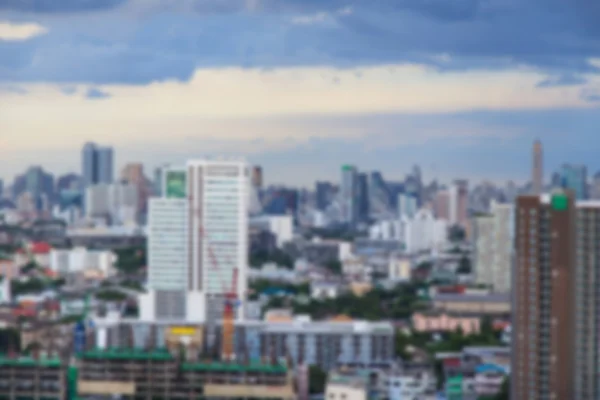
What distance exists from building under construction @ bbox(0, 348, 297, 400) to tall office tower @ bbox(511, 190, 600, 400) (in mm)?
1510

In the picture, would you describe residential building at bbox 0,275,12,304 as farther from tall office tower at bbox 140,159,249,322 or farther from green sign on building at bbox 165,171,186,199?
green sign on building at bbox 165,171,186,199

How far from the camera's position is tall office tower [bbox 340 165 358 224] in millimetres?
21158

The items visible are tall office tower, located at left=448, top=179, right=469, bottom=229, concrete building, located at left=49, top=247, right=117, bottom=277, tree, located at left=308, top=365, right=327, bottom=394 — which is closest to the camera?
tree, located at left=308, top=365, right=327, bottom=394

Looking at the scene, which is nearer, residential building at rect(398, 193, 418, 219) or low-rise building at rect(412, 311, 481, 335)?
low-rise building at rect(412, 311, 481, 335)

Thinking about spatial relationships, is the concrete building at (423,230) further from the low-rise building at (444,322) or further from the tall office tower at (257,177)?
the low-rise building at (444,322)

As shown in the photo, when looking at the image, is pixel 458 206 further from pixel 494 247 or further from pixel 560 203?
pixel 560 203

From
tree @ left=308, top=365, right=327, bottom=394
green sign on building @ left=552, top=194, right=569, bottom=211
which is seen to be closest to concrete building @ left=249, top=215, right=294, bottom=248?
tree @ left=308, top=365, right=327, bottom=394

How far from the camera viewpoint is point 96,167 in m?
22.0

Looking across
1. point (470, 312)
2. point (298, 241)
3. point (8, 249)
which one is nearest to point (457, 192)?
point (298, 241)

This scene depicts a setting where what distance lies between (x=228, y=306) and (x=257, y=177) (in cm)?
585

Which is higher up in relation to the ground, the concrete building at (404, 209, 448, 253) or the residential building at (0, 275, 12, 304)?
the concrete building at (404, 209, 448, 253)

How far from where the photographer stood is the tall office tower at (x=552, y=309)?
675 cm

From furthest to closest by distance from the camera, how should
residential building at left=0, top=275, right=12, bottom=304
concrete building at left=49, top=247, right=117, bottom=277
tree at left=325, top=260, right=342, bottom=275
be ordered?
tree at left=325, top=260, right=342, bottom=275 < concrete building at left=49, top=247, right=117, bottom=277 < residential building at left=0, top=275, right=12, bottom=304

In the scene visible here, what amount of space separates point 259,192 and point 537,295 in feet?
47.4
